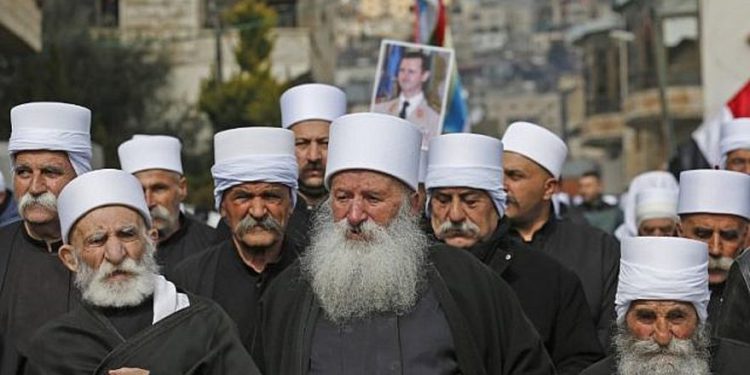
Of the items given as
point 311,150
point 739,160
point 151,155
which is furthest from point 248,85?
point 311,150

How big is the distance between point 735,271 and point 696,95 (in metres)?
52.8

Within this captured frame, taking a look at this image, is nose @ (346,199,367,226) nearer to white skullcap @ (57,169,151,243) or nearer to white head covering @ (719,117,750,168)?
white skullcap @ (57,169,151,243)

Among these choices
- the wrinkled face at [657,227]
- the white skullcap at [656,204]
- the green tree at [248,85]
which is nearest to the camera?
the wrinkled face at [657,227]

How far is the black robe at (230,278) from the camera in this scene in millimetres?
7660

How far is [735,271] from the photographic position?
703cm

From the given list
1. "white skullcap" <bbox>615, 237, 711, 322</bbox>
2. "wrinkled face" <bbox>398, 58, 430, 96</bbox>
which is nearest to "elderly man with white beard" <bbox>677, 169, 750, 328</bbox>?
"white skullcap" <bbox>615, 237, 711, 322</bbox>

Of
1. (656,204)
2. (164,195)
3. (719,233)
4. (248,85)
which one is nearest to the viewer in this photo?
(719,233)

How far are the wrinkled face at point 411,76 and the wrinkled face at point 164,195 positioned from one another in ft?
6.08

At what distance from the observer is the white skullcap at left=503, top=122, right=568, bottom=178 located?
29.5ft

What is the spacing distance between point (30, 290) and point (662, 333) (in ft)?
8.37

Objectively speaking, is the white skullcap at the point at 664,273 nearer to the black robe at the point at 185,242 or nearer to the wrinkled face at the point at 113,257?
the wrinkled face at the point at 113,257

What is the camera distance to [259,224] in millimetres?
7699

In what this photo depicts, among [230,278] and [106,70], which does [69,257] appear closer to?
[230,278]

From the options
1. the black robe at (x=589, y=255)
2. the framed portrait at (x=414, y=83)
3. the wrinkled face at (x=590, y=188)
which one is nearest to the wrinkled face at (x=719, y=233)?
the black robe at (x=589, y=255)
